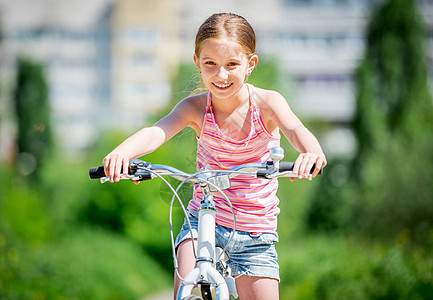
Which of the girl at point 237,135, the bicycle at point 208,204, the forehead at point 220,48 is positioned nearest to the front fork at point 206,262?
the bicycle at point 208,204

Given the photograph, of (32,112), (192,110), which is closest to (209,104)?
(192,110)

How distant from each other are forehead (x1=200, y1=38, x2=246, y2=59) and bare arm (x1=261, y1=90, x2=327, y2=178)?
0.33 meters

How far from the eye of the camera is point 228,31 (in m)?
2.56

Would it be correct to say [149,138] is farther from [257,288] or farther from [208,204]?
[257,288]

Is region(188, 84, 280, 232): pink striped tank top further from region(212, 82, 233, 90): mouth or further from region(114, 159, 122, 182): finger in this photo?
region(114, 159, 122, 182): finger

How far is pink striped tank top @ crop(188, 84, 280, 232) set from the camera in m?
2.74

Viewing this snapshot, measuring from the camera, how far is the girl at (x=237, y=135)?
257cm

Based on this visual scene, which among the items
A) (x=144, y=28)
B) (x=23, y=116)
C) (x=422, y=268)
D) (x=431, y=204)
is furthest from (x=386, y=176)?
(x=144, y=28)

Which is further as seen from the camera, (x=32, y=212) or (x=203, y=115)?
(x=32, y=212)

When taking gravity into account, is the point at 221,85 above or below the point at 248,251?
above

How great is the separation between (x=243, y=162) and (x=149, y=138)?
47 centimetres

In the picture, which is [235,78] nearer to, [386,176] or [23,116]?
[386,176]

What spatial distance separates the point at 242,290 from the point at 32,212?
12651 mm

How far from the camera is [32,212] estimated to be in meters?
14.4
